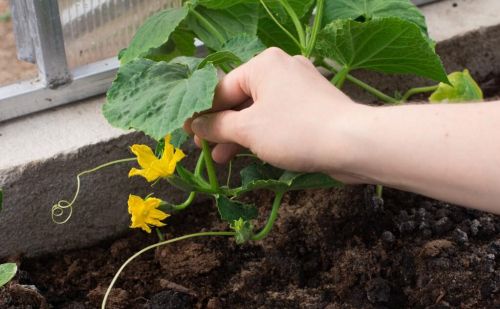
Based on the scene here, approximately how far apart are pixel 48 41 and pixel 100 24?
12cm

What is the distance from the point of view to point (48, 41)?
4.94ft

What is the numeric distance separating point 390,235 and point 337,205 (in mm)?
115

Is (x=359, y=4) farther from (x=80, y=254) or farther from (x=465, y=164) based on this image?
(x=80, y=254)

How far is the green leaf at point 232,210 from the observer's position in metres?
1.27

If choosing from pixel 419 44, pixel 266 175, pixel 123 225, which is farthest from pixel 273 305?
pixel 419 44

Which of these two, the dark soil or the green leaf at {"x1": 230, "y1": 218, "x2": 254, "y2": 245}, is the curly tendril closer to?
the dark soil

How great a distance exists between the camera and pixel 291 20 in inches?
57.5

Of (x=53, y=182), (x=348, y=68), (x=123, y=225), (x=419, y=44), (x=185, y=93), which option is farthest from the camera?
(x=123, y=225)

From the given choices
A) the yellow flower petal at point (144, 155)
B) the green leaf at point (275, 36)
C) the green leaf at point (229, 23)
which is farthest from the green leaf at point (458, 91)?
the yellow flower petal at point (144, 155)

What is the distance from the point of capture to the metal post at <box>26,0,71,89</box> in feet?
4.81

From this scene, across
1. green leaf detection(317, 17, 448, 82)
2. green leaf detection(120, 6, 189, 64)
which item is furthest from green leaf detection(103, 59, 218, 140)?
green leaf detection(317, 17, 448, 82)

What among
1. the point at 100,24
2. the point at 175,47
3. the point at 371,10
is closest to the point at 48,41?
the point at 100,24

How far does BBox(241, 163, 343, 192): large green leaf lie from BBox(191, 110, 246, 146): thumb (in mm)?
88

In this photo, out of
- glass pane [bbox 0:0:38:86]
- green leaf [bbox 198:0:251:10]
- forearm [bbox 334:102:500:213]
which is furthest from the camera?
glass pane [bbox 0:0:38:86]
